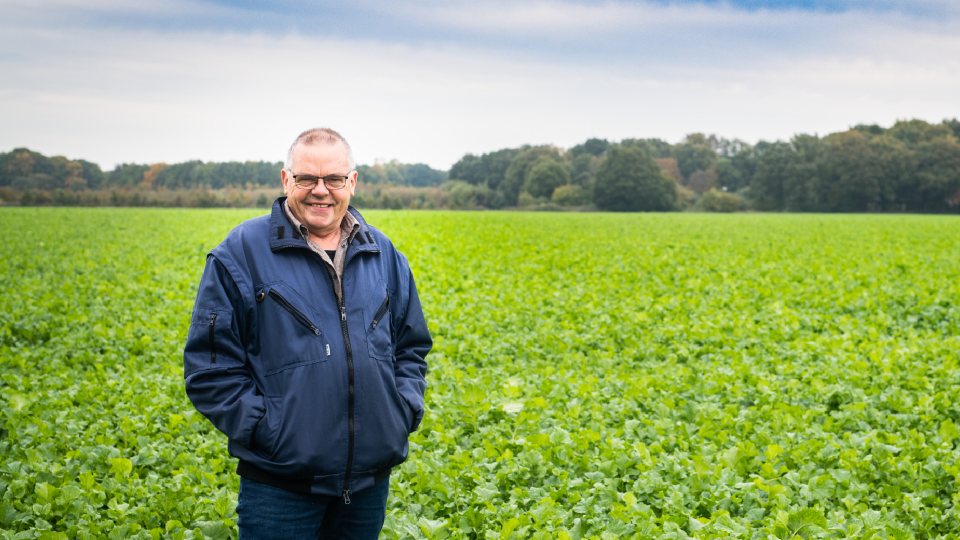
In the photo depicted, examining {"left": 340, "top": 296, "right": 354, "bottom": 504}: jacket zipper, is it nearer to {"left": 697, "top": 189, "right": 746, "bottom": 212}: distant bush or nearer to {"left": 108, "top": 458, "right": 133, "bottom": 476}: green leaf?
{"left": 108, "top": 458, "right": 133, "bottom": 476}: green leaf

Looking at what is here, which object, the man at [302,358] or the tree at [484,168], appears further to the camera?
the tree at [484,168]

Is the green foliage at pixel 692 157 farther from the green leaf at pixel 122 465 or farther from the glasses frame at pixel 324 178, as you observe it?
the glasses frame at pixel 324 178

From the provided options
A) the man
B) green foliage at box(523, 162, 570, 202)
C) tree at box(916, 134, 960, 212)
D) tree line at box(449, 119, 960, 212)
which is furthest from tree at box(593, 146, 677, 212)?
the man

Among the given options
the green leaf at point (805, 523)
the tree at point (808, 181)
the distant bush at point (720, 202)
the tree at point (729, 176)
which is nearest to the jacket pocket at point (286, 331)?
the green leaf at point (805, 523)

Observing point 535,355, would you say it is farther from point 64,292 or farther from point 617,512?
point 64,292

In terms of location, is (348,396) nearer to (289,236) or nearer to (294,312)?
(294,312)

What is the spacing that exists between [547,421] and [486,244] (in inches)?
713

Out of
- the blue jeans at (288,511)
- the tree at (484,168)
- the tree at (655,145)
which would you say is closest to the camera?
the blue jeans at (288,511)

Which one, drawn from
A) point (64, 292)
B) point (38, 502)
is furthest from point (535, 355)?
point (64, 292)

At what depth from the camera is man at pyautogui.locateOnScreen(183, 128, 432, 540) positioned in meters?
2.36

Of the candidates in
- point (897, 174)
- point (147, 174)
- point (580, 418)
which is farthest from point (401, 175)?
point (580, 418)

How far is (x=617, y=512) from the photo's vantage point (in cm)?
408

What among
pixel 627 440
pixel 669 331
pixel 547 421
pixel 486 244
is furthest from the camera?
pixel 486 244

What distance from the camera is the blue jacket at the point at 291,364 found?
92.9 inches
